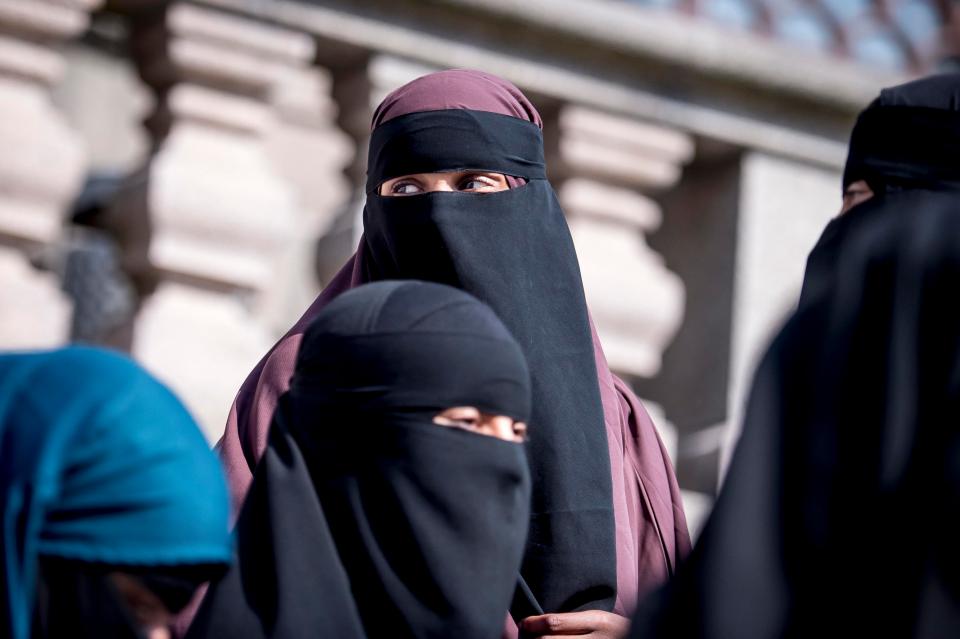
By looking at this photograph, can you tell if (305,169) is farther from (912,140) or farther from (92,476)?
(92,476)

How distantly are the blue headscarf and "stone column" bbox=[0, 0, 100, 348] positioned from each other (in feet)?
7.08

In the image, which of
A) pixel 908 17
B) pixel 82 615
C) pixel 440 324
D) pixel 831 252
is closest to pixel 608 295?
pixel 908 17

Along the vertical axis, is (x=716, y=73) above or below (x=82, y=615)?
above

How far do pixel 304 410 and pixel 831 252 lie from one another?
0.99 meters

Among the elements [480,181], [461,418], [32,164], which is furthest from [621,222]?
[461,418]

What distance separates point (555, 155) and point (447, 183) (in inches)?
62.8

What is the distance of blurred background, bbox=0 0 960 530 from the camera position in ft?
13.6

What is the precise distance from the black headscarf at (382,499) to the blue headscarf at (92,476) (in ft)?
1.04

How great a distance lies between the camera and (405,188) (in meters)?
3.07

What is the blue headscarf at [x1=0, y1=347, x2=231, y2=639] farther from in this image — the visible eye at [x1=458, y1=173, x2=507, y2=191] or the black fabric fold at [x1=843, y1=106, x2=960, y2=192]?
the black fabric fold at [x1=843, y1=106, x2=960, y2=192]

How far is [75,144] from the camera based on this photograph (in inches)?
165

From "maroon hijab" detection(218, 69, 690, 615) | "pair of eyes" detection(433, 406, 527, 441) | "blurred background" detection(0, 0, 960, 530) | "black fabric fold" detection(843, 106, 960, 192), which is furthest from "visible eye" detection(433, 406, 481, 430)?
"blurred background" detection(0, 0, 960, 530)

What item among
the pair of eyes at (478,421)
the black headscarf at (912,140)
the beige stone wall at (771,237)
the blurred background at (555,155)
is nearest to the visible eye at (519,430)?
the pair of eyes at (478,421)

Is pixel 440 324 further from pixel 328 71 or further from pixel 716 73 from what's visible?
pixel 716 73
